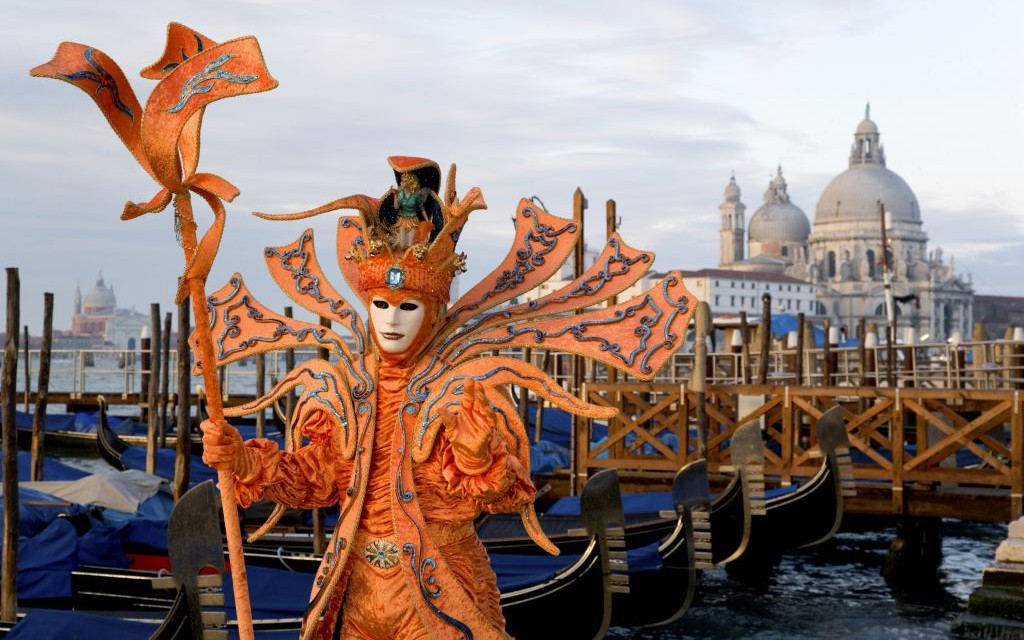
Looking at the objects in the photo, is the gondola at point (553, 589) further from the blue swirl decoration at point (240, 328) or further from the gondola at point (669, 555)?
the blue swirl decoration at point (240, 328)

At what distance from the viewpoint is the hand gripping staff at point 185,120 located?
276 cm

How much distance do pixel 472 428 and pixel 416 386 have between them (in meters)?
0.44

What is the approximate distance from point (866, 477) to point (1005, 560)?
3108 mm

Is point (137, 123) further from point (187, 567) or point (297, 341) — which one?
point (187, 567)

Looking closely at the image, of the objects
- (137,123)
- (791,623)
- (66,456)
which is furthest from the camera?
(66,456)

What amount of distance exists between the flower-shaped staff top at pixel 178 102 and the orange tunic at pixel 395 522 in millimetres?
677

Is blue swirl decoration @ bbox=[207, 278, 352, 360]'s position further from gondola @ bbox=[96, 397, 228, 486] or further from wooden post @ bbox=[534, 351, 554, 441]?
wooden post @ bbox=[534, 351, 554, 441]

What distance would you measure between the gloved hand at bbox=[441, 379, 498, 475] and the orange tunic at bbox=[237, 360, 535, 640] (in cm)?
9

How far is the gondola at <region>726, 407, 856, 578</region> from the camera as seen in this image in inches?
364

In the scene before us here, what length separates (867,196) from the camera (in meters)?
81.3

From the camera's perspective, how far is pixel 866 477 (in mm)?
10148

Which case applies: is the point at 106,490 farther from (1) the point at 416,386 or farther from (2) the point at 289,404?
(1) the point at 416,386

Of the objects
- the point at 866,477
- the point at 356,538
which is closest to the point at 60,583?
the point at 356,538

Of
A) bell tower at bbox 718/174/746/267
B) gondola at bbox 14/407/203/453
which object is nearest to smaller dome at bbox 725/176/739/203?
bell tower at bbox 718/174/746/267
